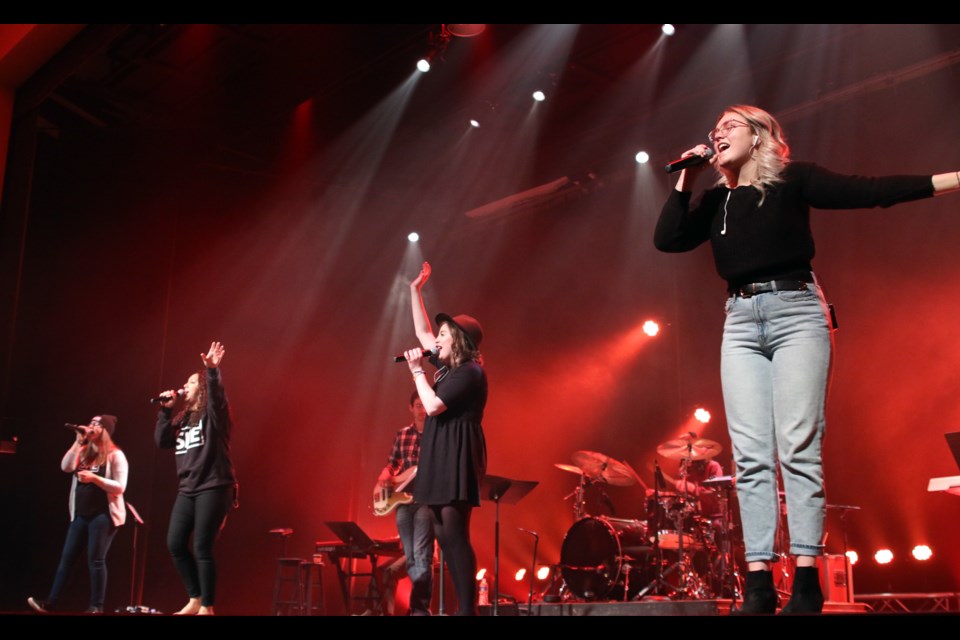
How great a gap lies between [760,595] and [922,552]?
20.3 ft

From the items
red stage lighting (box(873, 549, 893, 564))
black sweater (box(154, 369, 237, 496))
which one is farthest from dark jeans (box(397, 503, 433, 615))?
red stage lighting (box(873, 549, 893, 564))

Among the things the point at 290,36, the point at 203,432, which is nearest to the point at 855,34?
the point at 290,36

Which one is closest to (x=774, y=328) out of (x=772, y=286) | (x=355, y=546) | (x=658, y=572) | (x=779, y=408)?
(x=772, y=286)

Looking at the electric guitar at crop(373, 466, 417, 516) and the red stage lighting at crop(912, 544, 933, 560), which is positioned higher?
the electric guitar at crop(373, 466, 417, 516)

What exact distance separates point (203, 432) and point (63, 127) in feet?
17.4

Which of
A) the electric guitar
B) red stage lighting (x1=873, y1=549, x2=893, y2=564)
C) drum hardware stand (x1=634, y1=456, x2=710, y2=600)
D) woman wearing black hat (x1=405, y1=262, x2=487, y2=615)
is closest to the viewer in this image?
woman wearing black hat (x1=405, y1=262, x2=487, y2=615)

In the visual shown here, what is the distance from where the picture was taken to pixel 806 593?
2.31 meters

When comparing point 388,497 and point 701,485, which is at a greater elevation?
point 701,485

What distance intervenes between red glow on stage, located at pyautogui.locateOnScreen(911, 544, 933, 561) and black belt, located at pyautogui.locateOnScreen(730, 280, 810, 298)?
617 cm

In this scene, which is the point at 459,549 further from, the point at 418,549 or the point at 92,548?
the point at 92,548

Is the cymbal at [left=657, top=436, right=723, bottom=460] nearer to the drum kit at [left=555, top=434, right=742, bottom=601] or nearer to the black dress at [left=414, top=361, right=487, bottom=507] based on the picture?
the drum kit at [left=555, top=434, right=742, bottom=601]

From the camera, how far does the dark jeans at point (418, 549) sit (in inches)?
195

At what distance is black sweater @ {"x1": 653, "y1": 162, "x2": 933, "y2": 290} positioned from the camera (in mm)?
2477

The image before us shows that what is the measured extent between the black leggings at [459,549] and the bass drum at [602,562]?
3.36m
